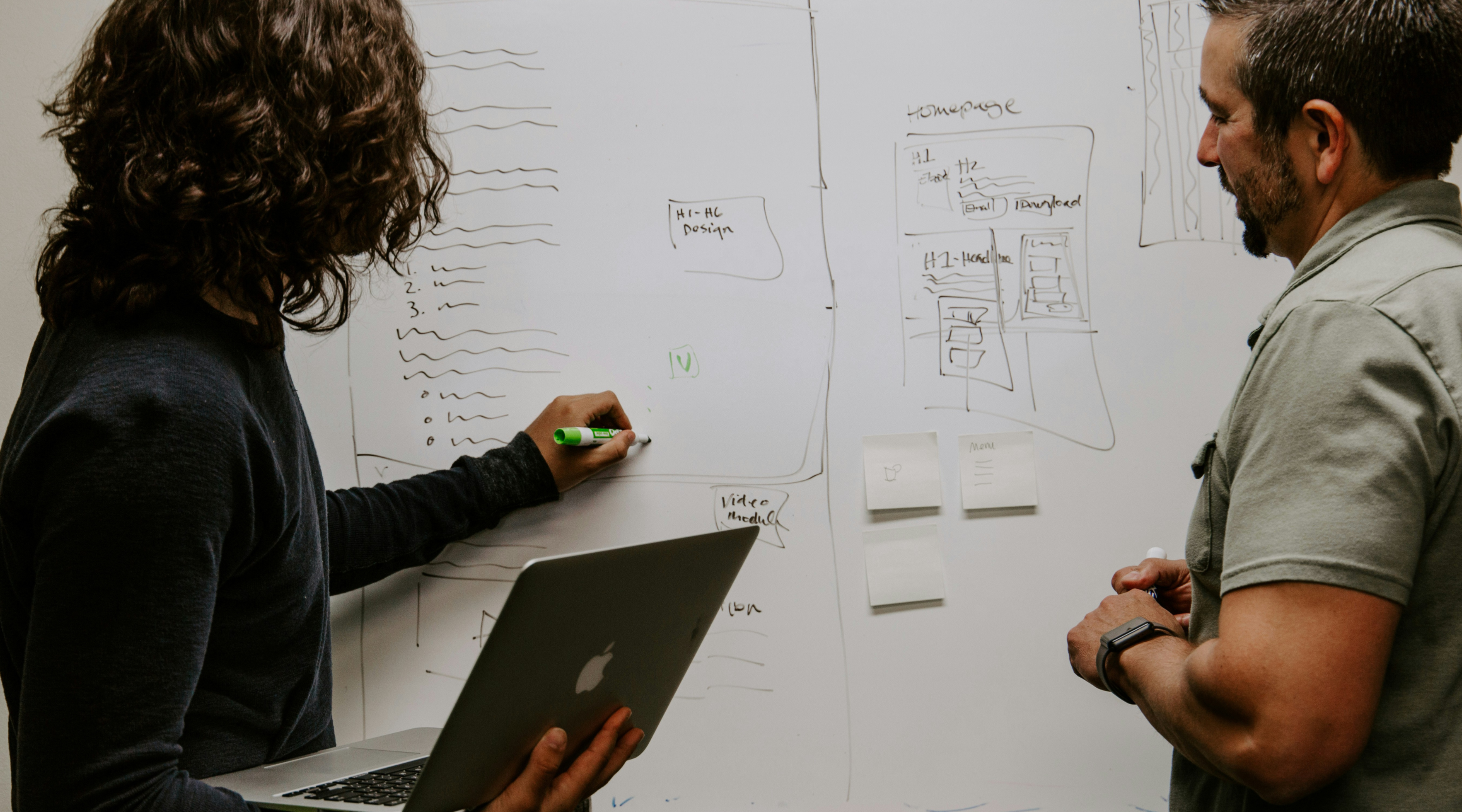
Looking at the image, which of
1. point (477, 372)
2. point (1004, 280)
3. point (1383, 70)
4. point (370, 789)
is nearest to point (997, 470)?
point (1004, 280)

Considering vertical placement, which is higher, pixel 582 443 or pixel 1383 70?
pixel 1383 70

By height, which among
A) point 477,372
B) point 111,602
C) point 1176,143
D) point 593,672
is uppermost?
point 1176,143

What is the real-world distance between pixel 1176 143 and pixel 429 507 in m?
1.13

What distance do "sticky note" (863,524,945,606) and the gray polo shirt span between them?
1.66 feet

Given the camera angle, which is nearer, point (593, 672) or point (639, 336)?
point (593, 672)

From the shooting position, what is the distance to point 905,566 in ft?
4.03

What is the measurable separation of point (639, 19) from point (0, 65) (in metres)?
0.97

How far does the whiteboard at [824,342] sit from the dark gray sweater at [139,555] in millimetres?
510

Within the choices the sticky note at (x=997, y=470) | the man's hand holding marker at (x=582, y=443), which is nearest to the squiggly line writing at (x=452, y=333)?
the man's hand holding marker at (x=582, y=443)

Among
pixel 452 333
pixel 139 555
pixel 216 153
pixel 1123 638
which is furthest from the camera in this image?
pixel 452 333

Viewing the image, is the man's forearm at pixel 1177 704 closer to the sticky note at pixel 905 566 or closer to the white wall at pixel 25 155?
the sticky note at pixel 905 566

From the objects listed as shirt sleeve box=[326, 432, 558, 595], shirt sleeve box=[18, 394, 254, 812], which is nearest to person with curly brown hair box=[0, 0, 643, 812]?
shirt sleeve box=[18, 394, 254, 812]

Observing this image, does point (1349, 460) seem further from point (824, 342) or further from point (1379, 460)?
point (824, 342)

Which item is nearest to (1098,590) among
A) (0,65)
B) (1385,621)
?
(1385,621)
